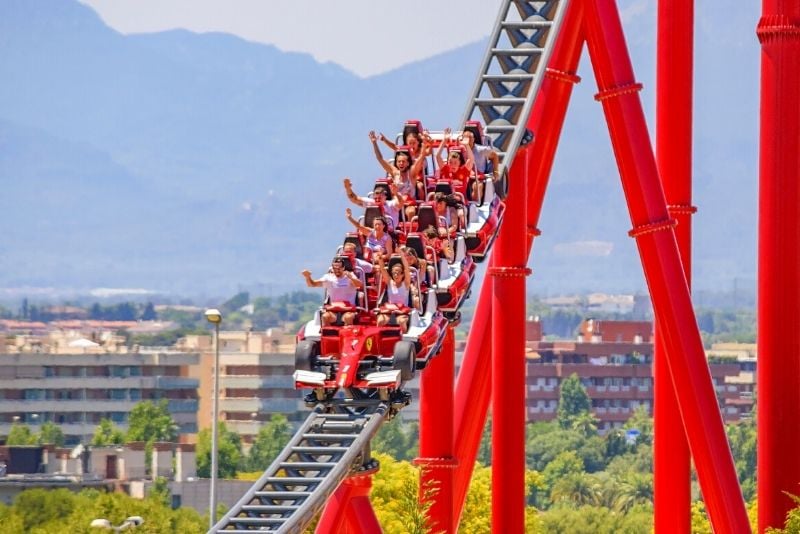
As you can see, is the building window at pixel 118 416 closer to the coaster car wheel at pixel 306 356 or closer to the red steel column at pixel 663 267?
the red steel column at pixel 663 267

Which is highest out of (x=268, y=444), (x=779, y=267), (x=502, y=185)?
(x=502, y=185)

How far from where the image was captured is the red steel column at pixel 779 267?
26062 mm

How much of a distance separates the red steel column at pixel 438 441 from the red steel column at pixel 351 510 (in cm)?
332

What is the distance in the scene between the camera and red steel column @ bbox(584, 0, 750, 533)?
1083 inches

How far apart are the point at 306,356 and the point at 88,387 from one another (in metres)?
150

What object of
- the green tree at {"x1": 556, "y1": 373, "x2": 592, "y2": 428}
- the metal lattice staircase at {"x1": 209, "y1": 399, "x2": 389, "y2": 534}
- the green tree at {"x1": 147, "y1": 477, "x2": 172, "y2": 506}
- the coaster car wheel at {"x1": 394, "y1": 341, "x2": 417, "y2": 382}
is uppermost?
the coaster car wheel at {"x1": 394, "y1": 341, "x2": 417, "y2": 382}

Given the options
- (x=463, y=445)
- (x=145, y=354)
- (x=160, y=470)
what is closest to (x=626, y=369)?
(x=145, y=354)

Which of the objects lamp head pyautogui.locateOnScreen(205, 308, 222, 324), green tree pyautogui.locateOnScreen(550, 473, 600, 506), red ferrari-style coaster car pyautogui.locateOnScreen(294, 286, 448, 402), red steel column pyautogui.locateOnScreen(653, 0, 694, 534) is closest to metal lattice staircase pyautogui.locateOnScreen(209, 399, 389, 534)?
red ferrari-style coaster car pyautogui.locateOnScreen(294, 286, 448, 402)

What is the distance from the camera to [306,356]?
21.9m

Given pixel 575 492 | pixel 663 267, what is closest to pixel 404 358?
pixel 663 267

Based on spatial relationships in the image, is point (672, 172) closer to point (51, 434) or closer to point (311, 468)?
point (311, 468)

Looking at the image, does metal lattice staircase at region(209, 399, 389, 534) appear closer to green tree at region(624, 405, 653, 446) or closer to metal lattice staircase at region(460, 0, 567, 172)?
metal lattice staircase at region(460, 0, 567, 172)

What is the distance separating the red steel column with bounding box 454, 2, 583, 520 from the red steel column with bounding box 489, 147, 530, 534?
34.1 inches

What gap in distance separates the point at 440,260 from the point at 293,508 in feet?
13.9
